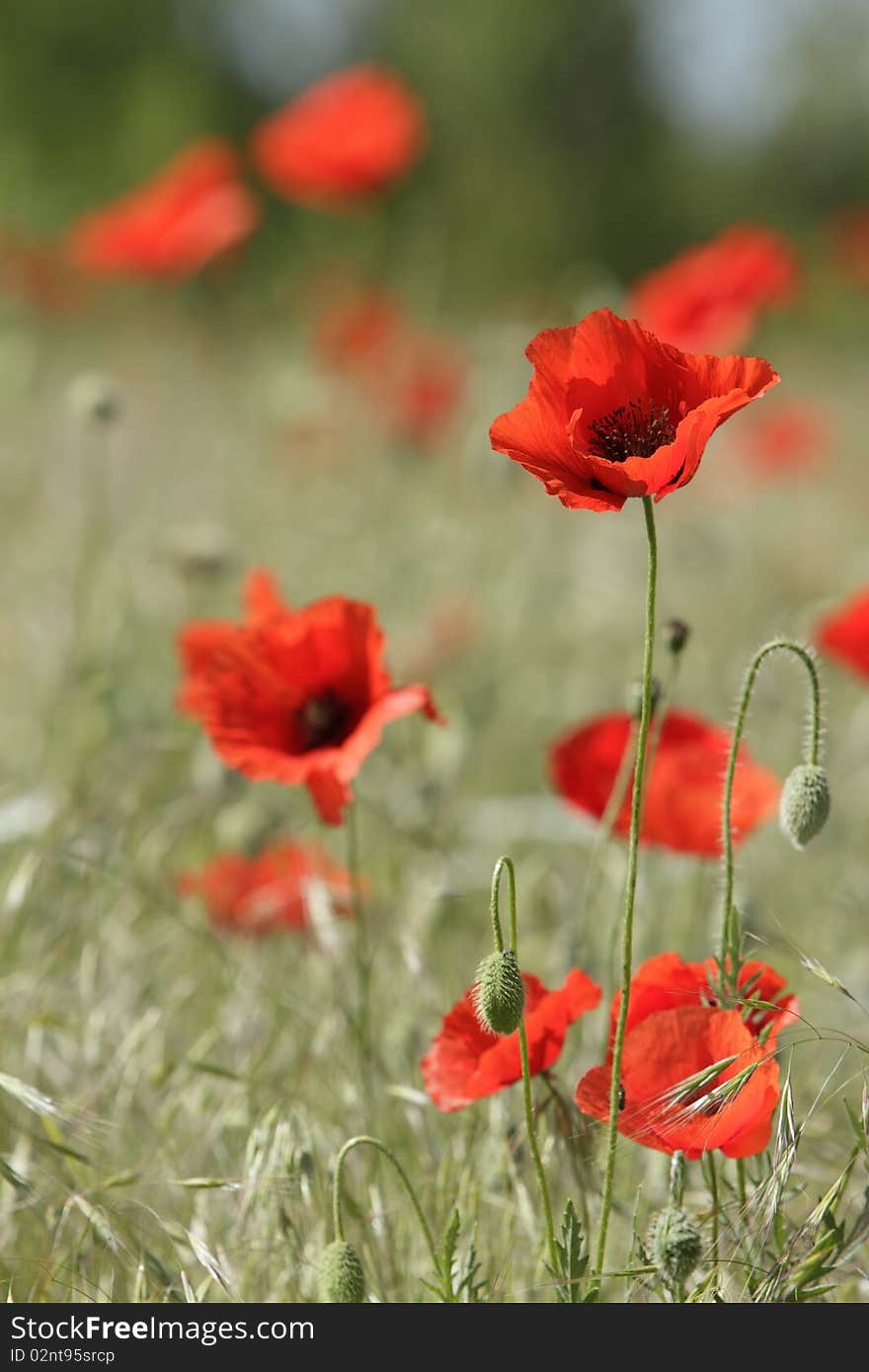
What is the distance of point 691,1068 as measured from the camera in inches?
47.1

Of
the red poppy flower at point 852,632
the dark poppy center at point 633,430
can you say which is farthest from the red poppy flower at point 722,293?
the dark poppy center at point 633,430

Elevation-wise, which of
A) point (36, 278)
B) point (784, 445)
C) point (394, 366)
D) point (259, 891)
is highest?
point (36, 278)

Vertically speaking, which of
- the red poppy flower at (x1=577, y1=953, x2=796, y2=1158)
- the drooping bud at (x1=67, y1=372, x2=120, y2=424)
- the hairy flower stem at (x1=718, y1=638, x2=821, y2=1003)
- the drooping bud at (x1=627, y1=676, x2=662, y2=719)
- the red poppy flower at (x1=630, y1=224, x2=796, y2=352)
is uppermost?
the red poppy flower at (x1=630, y1=224, x2=796, y2=352)

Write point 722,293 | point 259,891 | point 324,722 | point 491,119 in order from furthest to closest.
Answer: point 491,119 → point 722,293 → point 259,891 → point 324,722

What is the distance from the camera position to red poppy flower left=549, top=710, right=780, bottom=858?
1.65 meters

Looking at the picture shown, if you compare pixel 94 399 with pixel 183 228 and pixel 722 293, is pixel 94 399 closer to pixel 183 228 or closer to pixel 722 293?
pixel 183 228

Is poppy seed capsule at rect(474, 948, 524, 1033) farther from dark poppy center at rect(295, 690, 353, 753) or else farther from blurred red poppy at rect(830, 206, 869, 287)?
blurred red poppy at rect(830, 206, 869, 287)

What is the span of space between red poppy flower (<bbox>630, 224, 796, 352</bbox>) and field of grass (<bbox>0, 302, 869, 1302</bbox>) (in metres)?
0.59

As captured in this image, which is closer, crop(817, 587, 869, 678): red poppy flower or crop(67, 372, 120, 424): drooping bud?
crop(817, 587, 869, 678): red poppy flower

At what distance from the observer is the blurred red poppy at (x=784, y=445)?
4.72 meters

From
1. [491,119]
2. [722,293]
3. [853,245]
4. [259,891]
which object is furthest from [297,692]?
[491,119]

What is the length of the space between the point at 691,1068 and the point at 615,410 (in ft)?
1.68

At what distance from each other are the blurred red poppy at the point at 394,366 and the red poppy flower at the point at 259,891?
2.54 meters

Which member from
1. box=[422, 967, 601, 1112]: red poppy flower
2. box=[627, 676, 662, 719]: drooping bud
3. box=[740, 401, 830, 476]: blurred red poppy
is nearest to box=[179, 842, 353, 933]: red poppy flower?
box=[627, 676, 662, 719]: drooping bud
